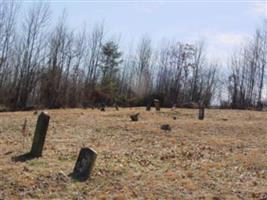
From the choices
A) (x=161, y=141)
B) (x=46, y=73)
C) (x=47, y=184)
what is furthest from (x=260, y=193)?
(x=46, y=73)

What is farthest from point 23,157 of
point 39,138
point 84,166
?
point 84,166

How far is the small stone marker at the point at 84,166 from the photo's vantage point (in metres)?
10.6

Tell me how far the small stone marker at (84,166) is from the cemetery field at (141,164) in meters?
0.17

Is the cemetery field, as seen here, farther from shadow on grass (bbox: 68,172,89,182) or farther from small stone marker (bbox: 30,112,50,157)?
small stone marker (bbox: 30,112,50,157)

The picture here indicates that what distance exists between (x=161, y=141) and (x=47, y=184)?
605 cm

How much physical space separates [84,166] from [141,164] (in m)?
1.73

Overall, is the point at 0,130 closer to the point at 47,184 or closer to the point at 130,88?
the point at 47,184

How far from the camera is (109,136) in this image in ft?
54.3

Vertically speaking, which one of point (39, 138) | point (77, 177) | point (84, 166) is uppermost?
point (39, 138)

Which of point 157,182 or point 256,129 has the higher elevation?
point 256,129

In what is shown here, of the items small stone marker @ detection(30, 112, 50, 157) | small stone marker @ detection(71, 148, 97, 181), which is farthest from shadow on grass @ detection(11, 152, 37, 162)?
small stone marker @ detection(71, 148, 97, 181)

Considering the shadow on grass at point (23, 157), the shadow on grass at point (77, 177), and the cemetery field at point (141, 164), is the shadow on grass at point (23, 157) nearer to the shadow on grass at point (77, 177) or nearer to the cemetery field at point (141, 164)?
the cemetery field at point (141, 164)

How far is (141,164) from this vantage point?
1201cm

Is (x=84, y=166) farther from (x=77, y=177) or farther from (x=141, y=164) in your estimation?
(x=141, y=164)
